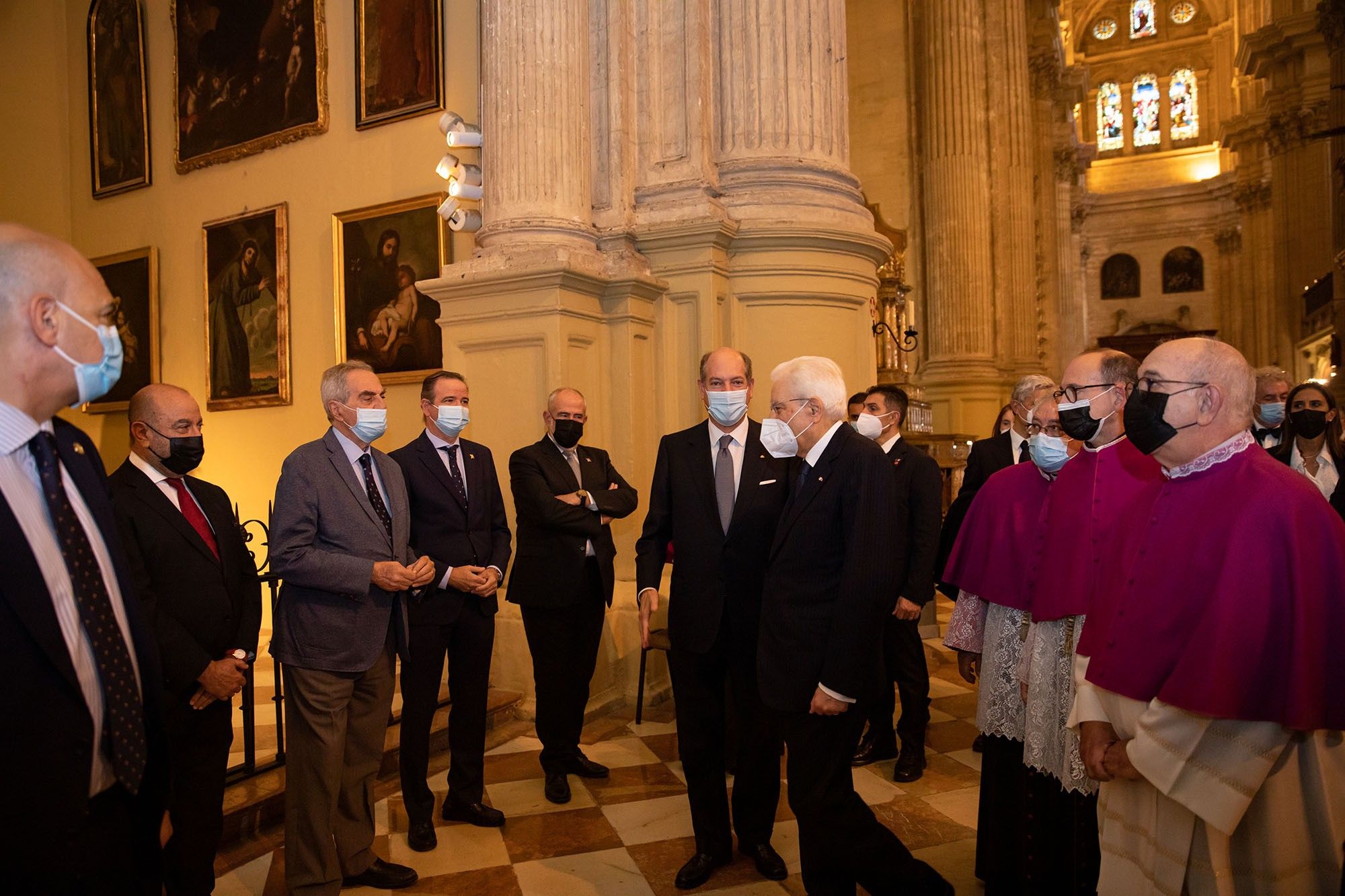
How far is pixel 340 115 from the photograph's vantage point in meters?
8.37

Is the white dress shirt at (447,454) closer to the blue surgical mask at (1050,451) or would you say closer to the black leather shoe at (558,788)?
the black leather shoe at (558,788)

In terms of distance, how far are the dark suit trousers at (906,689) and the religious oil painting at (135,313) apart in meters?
8.58

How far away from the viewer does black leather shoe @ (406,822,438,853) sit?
3.77 meters

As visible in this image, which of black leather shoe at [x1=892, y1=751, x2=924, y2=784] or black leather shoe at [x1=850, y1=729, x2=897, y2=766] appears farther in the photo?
black leather shoe at [x1=850, y1=729, x2=897, y2=766]

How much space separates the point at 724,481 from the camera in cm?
383

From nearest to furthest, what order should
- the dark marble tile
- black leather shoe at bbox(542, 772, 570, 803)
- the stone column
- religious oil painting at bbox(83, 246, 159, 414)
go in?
1. the dark marble tile
2. black leather shoe at bbox(542, 772, 570, 803)
3. religious oil painting at bbox(83, 246, 159, 414)
4. the stone column

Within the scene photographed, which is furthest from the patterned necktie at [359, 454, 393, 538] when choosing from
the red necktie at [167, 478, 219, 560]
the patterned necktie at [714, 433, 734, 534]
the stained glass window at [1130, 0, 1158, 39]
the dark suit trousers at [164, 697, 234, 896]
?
the stained glass window at [1130, 0, 1158, 39]

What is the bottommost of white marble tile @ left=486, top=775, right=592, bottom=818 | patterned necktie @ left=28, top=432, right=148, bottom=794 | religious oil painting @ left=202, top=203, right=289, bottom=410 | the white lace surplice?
white marble tile @ left=486, top=775, right=592, bottom=818

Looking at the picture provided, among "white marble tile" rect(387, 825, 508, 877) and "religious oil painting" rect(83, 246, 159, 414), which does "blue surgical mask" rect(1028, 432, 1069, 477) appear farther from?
"religious oil painting" rect(83, 246, 159, 414)

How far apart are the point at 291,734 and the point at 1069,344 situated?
32358 millimetres

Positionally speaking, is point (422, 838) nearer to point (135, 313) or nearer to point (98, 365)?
point (98, 365)

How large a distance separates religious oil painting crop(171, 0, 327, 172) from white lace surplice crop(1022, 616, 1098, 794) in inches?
305

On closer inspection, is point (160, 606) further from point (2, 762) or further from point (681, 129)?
point (681, 129)

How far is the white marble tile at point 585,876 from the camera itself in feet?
11.2
